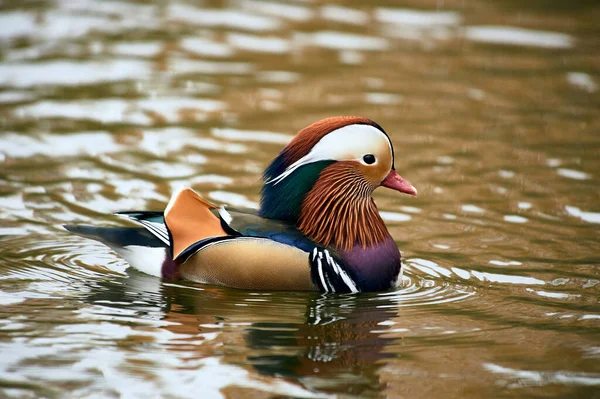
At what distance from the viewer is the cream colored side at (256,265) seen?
6332mm

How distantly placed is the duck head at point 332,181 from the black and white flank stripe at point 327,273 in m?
0.12

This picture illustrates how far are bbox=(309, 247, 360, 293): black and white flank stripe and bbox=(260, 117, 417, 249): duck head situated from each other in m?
0.12

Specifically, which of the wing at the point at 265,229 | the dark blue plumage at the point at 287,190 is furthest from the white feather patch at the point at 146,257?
the dark blue plumage at the point at 287,190

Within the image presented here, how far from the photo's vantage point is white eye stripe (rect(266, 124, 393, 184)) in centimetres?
638

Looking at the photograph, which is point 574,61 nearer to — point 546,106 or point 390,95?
point 546,106

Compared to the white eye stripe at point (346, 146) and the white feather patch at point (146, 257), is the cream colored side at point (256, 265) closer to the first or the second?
the white feather patch at point (146, 257)

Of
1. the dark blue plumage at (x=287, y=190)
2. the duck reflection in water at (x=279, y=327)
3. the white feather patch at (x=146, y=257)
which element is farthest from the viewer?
the white feather patch at (x=146, y=257)

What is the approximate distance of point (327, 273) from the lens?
639 cm

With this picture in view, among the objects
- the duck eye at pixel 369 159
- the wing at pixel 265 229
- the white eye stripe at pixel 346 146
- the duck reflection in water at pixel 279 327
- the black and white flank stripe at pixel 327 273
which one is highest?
the white eye stripe at pixel 346 146

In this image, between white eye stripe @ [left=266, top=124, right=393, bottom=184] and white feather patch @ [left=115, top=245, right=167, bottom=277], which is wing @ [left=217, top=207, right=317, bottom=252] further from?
white feather patch @ [left=115, top=245, right=167, bottom=277]

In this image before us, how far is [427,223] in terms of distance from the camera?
7.99 metres

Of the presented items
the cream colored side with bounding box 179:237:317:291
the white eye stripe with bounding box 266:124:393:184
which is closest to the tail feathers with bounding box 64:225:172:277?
the cream colored side with bounding box 179:237:317:291

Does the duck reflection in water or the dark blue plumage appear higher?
the dark blue plumage

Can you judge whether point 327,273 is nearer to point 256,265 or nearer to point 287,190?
point 256,265
